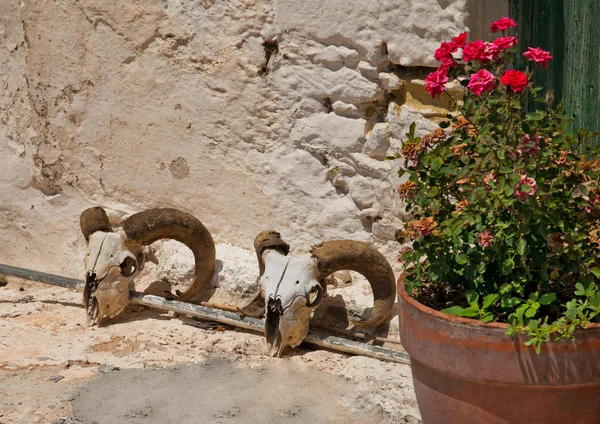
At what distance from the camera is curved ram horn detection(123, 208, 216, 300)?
17.4ft

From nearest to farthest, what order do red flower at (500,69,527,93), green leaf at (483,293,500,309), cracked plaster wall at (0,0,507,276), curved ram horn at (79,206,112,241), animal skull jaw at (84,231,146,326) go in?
red flower at (500,69,527,93)
green leaf at (483,293,500,309)
cracked plaster wall at (0,0,507,276)
animal skull jaw at (84,231,146,326)
curved ram horn at (79,206,112,241)

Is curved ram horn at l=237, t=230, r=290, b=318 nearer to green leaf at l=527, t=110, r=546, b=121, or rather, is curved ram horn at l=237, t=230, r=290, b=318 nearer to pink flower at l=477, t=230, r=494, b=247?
pink flower at l=477, t=230, r=494, b=247

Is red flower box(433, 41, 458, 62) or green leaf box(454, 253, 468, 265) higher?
red flower box(433, 41, 458, 62)

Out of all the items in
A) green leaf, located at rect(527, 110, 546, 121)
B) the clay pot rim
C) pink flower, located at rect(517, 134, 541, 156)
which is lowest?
the clay pot rim

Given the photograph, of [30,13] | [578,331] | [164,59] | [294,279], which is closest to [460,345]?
[578,331]

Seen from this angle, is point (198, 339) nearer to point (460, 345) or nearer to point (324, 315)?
point (324, 315)

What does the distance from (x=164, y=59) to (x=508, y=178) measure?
9.05 feet

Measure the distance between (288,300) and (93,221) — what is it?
133cm

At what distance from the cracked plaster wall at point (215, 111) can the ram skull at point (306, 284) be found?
0.32 metres

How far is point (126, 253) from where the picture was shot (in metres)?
5.30

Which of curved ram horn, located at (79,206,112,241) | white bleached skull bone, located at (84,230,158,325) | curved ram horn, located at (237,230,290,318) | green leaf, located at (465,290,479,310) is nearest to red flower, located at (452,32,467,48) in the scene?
green leaf, located at (465,290,479,310)

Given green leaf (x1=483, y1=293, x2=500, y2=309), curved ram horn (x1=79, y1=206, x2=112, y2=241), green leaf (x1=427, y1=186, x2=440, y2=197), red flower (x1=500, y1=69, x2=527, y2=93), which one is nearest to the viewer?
red flower (x1=500, y1=69, x2=527, y2=93)

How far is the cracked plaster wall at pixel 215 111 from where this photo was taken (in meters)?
4.99

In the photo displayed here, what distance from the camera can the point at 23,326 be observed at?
5406mm
